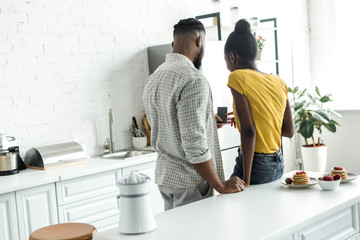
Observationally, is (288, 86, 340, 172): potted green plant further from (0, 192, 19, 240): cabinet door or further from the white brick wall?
(0, 192, 19, 240): cabinet door

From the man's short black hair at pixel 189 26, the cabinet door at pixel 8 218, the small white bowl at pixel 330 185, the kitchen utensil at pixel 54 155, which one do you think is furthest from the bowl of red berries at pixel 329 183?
the kitchen utensil at pixel 54 155

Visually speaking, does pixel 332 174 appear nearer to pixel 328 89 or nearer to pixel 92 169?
pixel 92 169

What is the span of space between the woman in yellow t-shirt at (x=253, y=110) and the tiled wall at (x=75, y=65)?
1829mm

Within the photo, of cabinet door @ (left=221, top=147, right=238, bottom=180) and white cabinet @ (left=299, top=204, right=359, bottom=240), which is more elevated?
white cabinet @ (left=299, top=204, right=359, bottom=240)

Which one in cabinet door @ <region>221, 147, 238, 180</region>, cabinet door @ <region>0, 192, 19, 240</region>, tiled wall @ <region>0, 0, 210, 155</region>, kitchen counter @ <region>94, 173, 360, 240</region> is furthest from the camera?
cabinet door @ <region>221, 147, 238, 180</region>

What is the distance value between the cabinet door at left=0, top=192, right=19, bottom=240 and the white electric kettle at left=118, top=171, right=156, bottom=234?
1.39 meters

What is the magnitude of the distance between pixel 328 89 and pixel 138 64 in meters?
2.77

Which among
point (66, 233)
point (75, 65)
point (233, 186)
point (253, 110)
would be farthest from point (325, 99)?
point (66, 233)

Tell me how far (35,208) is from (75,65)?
4.36 feet

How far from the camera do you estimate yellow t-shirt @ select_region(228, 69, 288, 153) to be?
219 cm

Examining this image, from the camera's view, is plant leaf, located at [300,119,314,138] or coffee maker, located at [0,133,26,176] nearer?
coffee maker, located at [0,133,26,176]

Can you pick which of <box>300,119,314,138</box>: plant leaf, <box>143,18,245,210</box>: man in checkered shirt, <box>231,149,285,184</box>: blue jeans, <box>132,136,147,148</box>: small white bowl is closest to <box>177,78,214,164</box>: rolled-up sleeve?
<box>143,18,245,210</box>: man in checkered shirt

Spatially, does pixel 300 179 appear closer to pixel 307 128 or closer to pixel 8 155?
pixel 8 155

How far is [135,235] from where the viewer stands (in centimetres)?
167
